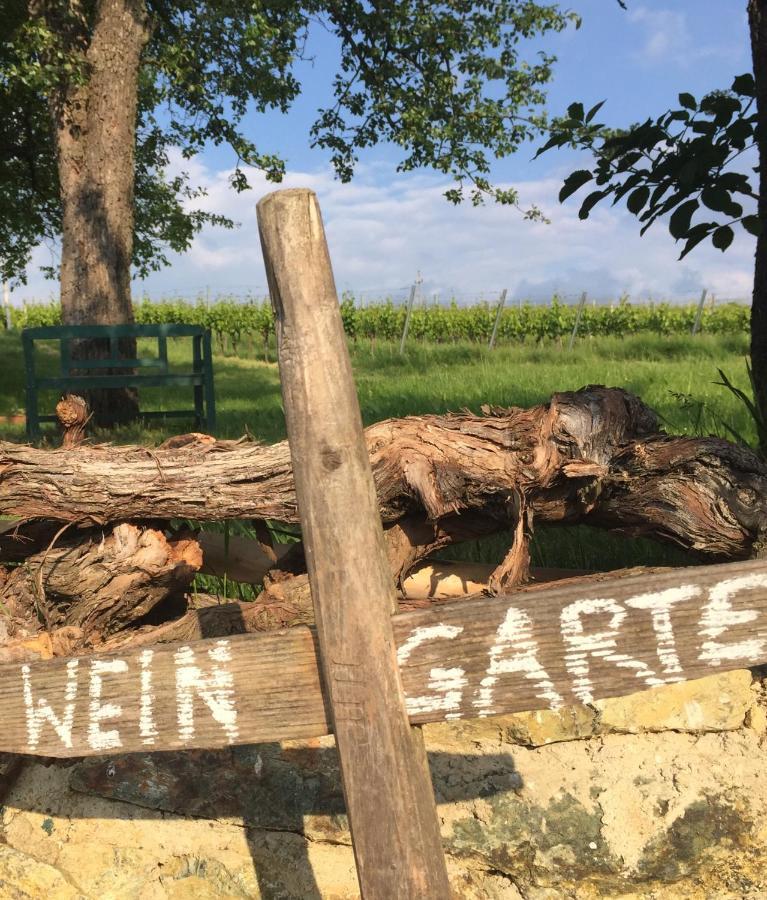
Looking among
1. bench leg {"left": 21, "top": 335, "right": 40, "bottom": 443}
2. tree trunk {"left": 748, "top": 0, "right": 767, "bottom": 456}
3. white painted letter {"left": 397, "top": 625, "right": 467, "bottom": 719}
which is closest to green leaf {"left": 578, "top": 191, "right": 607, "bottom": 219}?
tree trunk {"left": 748, "top": 0, "right": 767, "bottom": 456}

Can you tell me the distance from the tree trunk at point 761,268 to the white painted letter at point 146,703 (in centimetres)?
318

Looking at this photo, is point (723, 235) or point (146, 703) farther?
point (723, 235)

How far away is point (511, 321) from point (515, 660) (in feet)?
101

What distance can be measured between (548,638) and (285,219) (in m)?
1.17

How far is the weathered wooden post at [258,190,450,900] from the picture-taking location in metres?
1.96

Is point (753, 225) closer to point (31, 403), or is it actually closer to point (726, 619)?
point (726, 619)

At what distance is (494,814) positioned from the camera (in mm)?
3318

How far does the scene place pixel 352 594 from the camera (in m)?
1.96

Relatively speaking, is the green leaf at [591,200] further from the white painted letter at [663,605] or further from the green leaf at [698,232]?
the white painted letter at [663,605]

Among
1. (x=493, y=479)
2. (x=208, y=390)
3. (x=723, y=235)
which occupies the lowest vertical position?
(x=493, y=479)

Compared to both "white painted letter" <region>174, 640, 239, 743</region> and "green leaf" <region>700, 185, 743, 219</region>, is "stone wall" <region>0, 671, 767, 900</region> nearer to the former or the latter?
"white painted letter" <region>174, 640, 239, 743</region>

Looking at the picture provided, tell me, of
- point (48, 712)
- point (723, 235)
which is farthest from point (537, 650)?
point (723, 235)

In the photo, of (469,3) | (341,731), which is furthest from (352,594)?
(469,3)

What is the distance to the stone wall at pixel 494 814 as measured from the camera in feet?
10.8
